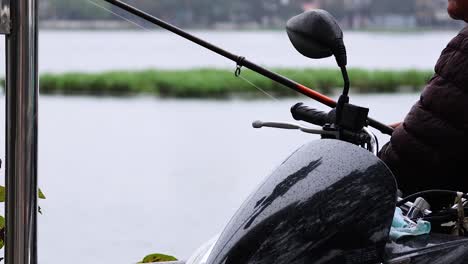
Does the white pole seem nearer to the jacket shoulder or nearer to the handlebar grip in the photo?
the handlebar grip

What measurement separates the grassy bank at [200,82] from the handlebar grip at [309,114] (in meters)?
7.19

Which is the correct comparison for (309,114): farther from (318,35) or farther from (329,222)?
(329,222)

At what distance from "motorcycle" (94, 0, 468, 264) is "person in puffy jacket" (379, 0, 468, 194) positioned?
6.6 inches

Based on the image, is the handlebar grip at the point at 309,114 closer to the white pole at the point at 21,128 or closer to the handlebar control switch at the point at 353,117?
the handlebar control switch at the point at 353,117

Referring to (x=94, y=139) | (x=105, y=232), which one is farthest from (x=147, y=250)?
(x=94, y=139)

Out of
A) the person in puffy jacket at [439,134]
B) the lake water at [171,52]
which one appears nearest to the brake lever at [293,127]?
the person in puffy jacket at [439,134]

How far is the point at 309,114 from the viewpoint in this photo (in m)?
1.60

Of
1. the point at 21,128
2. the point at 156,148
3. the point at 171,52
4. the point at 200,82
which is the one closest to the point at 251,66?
the point at 21,128

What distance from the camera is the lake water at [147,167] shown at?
5.00 meters

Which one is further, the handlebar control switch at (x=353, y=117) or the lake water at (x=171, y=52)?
the lake water at (x=171, y=52)

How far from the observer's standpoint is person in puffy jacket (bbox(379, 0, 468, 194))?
5.56ft

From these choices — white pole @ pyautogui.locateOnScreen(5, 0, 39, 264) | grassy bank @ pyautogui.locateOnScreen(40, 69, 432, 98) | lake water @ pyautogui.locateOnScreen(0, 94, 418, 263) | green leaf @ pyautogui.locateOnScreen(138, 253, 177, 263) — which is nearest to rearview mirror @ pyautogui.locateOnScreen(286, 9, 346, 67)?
white pole @ pyautogui.locateOnScreen(5, 0, 39, 264)

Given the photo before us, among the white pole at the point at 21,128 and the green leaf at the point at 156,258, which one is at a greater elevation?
the white pole at the point at 21,128

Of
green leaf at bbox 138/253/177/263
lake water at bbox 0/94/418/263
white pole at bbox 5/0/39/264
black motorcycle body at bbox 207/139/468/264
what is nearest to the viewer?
black motorcycle body at bbox 207/139/468/264
